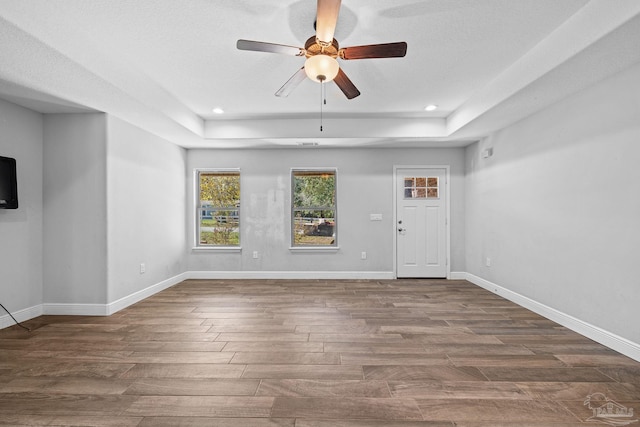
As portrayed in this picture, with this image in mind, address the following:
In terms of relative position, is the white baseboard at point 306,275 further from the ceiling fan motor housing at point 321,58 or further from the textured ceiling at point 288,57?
the ceiling fan motor housing at point 321,58

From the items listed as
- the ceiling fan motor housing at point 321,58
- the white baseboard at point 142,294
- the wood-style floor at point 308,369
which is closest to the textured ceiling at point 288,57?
the ceiling fan motor housing at point 321,58

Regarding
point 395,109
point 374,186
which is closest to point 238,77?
point 395,109

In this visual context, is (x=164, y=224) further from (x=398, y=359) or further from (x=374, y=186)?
(x=398, y=359)

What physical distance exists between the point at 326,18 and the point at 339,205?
12.3 ft

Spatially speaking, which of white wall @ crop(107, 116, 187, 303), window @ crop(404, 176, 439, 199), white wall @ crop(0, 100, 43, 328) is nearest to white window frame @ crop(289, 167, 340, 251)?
window @ crop(404, 176, 439, 199)

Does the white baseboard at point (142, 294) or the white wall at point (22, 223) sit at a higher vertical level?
the white wall at point (22, 223)

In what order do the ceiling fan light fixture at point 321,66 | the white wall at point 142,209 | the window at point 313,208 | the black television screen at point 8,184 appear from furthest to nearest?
the window at point 313,208
the white wall at point 142,209
the black television screen at point 8,184
the ceiling fan light fixture at point 321,66

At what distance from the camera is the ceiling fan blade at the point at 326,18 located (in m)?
1.87

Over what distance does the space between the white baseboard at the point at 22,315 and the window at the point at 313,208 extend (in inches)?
140

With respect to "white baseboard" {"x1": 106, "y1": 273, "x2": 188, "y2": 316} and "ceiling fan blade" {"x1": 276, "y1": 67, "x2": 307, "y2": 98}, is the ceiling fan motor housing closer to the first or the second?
"ceiling fan blade" {"x1": 276, "y1": 67, "x2": 307, "y2": 98}

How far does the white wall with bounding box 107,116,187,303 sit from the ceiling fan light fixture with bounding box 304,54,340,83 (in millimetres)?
2779

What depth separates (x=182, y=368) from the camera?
2.31 meters

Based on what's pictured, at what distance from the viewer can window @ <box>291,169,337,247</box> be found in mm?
5598

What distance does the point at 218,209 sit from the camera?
222 inches
